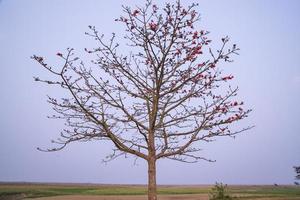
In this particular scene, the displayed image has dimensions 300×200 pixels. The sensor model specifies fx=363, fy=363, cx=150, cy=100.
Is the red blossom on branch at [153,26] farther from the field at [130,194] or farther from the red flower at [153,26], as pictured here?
the field at [130,194]

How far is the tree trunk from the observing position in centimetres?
902

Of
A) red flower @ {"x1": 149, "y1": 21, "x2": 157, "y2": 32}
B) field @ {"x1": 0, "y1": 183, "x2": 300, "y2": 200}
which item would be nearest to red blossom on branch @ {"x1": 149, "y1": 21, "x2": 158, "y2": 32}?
red flower @ {"x1": 149, "y1": 21, "x2": 157, "y2": 32}

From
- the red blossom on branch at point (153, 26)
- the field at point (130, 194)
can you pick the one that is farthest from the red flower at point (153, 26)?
the field at point (130, 194)

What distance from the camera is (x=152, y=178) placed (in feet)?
29.7

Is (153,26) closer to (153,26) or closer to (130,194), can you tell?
(153,26)

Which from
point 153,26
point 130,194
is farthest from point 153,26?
point 130,194

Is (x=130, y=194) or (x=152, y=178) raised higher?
(x=130, y=194)

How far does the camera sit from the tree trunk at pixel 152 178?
9023mm

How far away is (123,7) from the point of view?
9.64m

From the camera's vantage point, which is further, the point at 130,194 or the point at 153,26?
the point at 130,194

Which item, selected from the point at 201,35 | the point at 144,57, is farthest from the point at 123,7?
the point at 201,35

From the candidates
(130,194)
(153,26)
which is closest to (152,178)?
(153,26)

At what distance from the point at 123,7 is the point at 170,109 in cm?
299

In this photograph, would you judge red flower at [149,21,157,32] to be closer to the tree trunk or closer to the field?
the tree trunk
